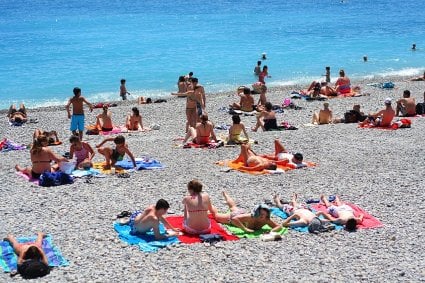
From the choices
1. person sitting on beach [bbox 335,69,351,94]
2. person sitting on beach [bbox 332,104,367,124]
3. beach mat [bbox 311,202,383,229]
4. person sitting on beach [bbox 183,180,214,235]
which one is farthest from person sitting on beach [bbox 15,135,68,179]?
person sitting on beach [bbox 335,69,351,94]

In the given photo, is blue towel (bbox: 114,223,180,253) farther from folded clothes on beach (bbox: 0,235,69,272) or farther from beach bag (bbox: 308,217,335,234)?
beach bag (bbox: 308,217,335,234)

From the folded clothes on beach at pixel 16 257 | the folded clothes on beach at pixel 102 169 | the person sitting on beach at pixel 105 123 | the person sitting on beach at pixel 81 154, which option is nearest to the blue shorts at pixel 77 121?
the person sitting on beach at pixel 105 123

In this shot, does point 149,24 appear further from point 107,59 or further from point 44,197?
point 44,197

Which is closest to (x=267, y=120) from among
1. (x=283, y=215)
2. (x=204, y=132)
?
(x=204, y=132)

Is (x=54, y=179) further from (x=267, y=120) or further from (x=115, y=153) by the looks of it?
(x=267, y=120)

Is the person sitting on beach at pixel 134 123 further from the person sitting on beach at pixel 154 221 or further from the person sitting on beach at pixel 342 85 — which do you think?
the person sitting on beach at pixel 154 221

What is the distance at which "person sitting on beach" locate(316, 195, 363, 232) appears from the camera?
11094 mm

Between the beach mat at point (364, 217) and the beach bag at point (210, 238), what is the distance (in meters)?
2.26

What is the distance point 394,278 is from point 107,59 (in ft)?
133

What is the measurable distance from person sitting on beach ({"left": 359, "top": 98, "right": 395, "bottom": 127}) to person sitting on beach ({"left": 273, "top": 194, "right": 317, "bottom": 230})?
8394 mm

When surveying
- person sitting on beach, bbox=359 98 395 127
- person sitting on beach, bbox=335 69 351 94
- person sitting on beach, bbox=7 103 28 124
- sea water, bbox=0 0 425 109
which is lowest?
person sitting on beach, bbox=359 98 395 127

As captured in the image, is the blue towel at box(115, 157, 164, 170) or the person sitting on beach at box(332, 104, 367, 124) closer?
the blue towel at box(115, 157, 164, 170)

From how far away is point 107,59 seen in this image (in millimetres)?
47844

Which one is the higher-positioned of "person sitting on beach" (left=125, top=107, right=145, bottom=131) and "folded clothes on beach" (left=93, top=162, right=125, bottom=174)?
"person sitting on beach" (left=125, top=107, right=145, bottom=131)
